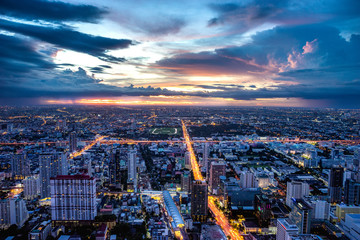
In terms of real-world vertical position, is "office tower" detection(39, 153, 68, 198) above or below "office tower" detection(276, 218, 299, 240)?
above

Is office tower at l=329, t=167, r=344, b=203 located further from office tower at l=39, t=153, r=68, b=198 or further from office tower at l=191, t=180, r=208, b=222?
office tower at l=39, t=153, r=68, b=198

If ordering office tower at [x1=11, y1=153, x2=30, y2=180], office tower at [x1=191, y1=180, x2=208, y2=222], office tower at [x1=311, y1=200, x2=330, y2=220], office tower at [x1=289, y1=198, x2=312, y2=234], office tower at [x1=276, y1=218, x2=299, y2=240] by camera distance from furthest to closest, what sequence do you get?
office tower at [x1=11, y1=153, x2=30, y2=180] < office tower at [x1=311, y1=200, x2=330, y2=220] < office tower at [x1=191, y1=180, x2=208, y2=222] < office tower at [x1=289, y1=198, x2=312, y2=234] < office tower at [x1=276, y1=218, x2=299, y2=240]

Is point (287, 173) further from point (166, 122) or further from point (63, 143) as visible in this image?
point (166, 122)

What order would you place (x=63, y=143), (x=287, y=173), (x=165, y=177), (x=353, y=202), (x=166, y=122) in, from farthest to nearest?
(x=166, y=122)
(x=63, y=143)
(x=287, y=173)
(x=165, y=177)
(x=353, y=202)

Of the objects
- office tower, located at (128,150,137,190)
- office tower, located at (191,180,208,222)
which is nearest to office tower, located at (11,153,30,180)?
office tower, located at (128,150,137,190)

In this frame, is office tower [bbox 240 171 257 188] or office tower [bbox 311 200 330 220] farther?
office tower [bbox 240 171 257 188]

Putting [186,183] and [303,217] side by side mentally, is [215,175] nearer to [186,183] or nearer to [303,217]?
[186,183]

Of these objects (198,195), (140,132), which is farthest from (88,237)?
(140,132)

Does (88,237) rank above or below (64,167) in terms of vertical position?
below
